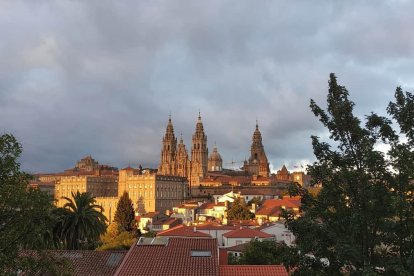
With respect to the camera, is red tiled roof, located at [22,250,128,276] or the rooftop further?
the rooftop

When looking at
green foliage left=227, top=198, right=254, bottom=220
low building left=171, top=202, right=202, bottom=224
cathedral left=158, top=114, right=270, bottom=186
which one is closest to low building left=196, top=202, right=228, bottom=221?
low building left=171, top=202, right=202, bottom=224

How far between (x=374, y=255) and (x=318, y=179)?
7.34ft

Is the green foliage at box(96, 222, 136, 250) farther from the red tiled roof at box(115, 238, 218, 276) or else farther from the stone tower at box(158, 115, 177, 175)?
the stone tower at box(158, 115, 177, 175)

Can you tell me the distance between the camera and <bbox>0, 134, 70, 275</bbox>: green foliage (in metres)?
11.3

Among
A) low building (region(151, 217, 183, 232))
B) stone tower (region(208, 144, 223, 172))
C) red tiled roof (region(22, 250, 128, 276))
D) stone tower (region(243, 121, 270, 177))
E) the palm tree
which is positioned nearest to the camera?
red tiled roof (region(22, 250, 128, 276))

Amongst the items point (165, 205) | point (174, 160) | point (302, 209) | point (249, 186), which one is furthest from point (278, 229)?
point (174, 160)

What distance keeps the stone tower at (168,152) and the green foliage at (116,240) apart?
310ft

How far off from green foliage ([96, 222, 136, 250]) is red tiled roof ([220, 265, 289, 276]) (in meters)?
27.9

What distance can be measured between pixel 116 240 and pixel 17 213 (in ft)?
148

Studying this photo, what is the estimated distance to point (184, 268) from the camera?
2083 centimetres

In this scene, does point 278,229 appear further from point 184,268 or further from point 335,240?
point 335,240

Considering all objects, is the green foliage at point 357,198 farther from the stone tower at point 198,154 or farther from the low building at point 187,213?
the stone tower at point 198,154

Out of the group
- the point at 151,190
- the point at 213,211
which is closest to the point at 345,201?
the point at 213,211

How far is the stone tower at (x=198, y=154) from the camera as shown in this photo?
165 m
